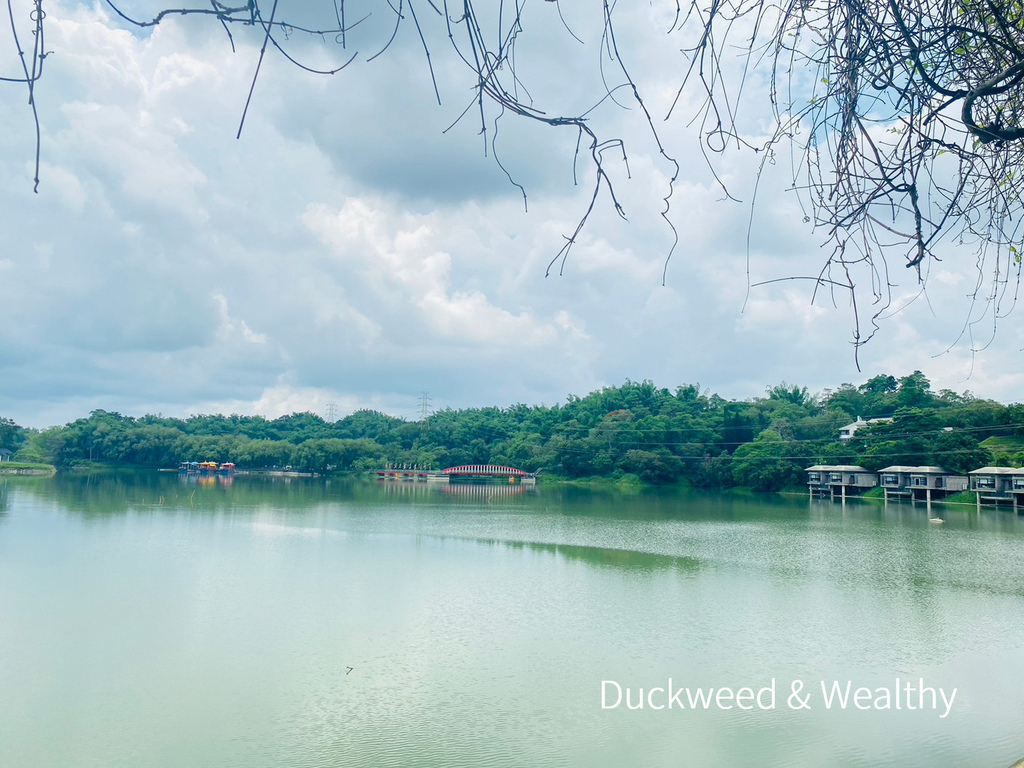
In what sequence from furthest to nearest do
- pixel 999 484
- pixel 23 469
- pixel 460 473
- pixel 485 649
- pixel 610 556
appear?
pixel 460 473 < pixel 23 469 < pixel 999 484 < pixel 610 556 < pixel 485 649

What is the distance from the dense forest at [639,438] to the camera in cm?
2894

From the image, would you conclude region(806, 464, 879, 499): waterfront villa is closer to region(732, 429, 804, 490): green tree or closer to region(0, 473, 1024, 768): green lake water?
region(732, 429, 804, 490): green tree

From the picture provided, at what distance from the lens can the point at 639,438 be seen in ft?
136

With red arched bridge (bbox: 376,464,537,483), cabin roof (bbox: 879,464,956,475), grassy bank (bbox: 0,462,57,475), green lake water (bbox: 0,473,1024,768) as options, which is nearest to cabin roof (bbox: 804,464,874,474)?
cabin roof (bbox: 879,464,956,475)

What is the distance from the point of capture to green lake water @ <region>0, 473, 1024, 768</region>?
16.0 feet

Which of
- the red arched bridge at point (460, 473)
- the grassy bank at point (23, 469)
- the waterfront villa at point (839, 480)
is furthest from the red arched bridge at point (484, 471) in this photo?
the grassy bank at point (23, 469)

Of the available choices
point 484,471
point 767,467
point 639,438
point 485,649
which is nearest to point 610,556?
point 485,649

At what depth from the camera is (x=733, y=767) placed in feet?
15.3

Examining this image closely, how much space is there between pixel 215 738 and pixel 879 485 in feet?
104

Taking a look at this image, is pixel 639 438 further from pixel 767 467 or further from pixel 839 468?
Result: pixel 839 468

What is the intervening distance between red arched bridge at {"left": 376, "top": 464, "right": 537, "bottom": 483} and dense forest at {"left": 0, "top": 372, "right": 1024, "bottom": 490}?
2.04 ft

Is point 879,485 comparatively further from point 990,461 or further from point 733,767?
point 733,767

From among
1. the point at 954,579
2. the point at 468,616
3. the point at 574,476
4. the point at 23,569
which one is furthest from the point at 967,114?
the point at 574,476

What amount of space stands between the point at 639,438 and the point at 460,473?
12927 mm
